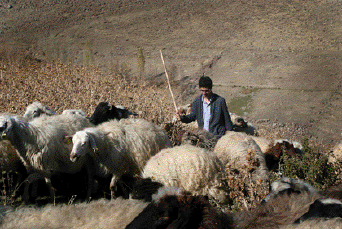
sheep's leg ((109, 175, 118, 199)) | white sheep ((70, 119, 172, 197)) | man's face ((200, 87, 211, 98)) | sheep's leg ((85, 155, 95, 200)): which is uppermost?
man's face ((200, 87, 211, 98))

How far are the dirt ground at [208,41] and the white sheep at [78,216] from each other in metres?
11.2

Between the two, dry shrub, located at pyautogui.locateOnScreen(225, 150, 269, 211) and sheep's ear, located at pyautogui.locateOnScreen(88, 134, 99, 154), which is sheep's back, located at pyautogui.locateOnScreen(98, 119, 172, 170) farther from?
dry shrub, located at pyautogui.locateOnScreen(225, 150, 269, 211)

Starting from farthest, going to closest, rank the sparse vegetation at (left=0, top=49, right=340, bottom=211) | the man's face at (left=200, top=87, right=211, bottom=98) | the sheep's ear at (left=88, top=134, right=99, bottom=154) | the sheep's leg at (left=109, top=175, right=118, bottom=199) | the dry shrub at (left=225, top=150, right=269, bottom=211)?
the man's face at (left=200, top=87, right=211, bottom=98)
the sheep's leg at (left=109, top=175, right=118, bottom=199)
the sheep's ear at (left=88, top=134, right=99, bottom=154)
the sparse vegetation at (left=0, top=49, right=340, bottom=211)
the dry shrub at (left=225, top=150, right=269, bottom=211)

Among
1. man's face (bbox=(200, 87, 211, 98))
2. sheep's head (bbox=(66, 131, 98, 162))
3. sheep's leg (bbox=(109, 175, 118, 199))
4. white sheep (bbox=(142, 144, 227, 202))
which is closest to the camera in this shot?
white sheep (bbox=(142, 144, 227, 202))

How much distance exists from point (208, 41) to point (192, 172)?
16.7 m

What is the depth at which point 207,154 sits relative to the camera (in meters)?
4.42

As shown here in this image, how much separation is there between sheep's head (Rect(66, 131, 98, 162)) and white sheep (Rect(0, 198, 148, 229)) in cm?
210

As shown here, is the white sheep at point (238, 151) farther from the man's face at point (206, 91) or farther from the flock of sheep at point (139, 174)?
the man's face at point (206, 91)

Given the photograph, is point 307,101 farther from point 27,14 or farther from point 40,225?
point 27,14

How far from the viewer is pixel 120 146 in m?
4.99

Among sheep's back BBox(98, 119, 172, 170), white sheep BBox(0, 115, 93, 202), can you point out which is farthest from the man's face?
white sheep BBox(0, 115, 93, 202)

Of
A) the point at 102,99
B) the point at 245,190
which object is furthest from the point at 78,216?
the point at 102,99

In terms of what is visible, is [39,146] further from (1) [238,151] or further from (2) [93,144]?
(1) [238,151]

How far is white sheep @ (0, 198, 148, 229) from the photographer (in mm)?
2186
